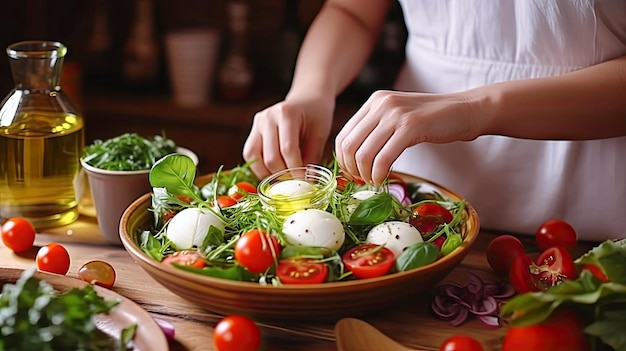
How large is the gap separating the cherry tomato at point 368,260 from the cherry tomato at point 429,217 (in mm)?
114

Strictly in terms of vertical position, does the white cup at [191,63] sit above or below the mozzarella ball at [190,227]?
below

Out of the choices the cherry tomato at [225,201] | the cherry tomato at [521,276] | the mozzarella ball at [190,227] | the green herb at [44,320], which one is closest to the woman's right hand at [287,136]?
the cherry tomato at [225,201]

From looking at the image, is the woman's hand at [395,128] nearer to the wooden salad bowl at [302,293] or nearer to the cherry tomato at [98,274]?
the wooden salad bowl at [302,293]

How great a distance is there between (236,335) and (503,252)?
385mm

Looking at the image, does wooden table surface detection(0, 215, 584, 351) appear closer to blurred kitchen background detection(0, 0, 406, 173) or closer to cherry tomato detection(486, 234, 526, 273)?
cherry tomato detection(486, 234, 526, 273)

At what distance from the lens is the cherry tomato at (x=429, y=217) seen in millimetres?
1019

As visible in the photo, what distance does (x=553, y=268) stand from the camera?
0.98 metres

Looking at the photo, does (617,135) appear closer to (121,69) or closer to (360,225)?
(360,225)

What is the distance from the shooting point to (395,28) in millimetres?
2338

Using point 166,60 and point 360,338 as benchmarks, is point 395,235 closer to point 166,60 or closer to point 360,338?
point 360,338

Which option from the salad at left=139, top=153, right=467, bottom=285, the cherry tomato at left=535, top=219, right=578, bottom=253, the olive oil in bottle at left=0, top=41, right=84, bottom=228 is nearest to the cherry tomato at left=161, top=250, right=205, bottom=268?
the salad at left=139, top=153, right=467, bottom=285

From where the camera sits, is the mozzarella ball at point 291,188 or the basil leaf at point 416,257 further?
the mozzarella ball at point 291,188

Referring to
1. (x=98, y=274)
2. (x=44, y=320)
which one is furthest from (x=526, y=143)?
(x=44, y=320)

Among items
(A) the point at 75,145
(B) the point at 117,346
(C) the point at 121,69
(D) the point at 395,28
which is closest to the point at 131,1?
(C) the point at 121,69
